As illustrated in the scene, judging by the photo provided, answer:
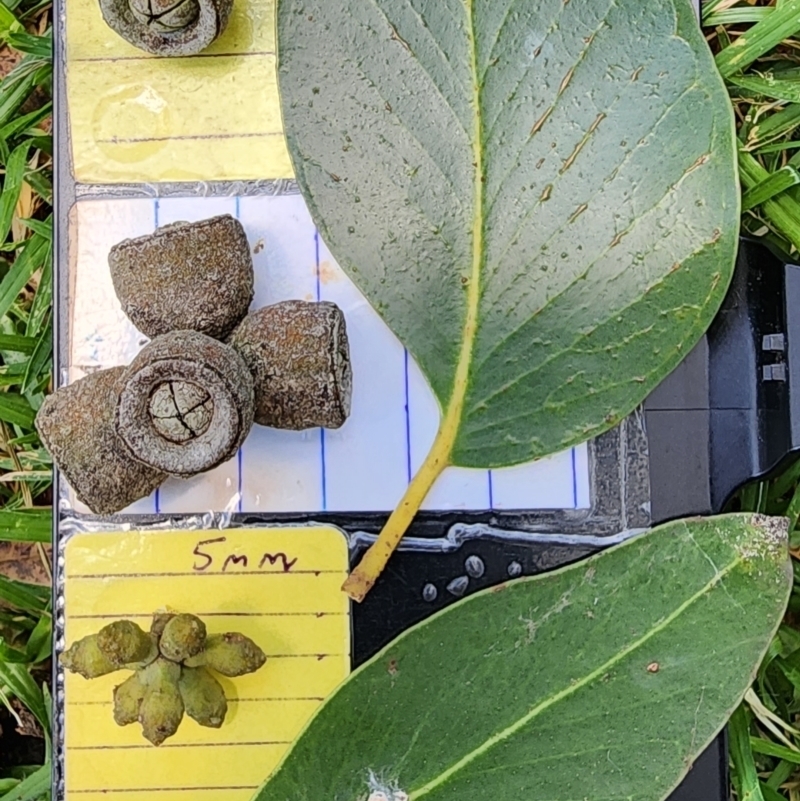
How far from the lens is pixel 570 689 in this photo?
0.97 metres

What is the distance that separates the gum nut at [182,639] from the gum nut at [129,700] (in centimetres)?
4

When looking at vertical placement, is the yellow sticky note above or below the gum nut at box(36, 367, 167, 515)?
below

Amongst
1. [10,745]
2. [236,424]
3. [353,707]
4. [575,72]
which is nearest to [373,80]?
[575,72]

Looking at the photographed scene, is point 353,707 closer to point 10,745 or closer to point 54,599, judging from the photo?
point 54,599

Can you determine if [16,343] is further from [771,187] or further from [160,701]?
[771,187]

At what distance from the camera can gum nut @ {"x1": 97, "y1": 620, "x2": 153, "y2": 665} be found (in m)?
0.97

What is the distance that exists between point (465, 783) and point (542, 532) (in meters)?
0.28

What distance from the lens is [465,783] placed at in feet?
3.17

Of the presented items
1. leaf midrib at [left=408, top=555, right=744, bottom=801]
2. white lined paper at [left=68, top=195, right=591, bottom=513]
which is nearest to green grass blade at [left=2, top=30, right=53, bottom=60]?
white lined paper at [left=68, top=195, right=591, bottom=513]

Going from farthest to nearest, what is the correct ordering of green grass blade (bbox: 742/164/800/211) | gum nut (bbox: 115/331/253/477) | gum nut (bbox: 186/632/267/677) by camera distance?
green grass blade (bbox: 742/164/800/211) → gum nut (bbox: 186/632/267/677) → gum nut (bbox: 115/331/253/477)

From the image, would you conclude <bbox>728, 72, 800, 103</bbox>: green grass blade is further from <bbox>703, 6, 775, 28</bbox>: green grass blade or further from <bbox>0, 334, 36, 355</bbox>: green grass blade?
<bbox>0, 334, 36, 355</bbox>: green grass blade

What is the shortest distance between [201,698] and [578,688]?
1.20ft

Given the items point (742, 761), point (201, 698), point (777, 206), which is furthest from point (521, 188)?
point (742, 761)

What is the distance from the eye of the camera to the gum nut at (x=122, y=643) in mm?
974
